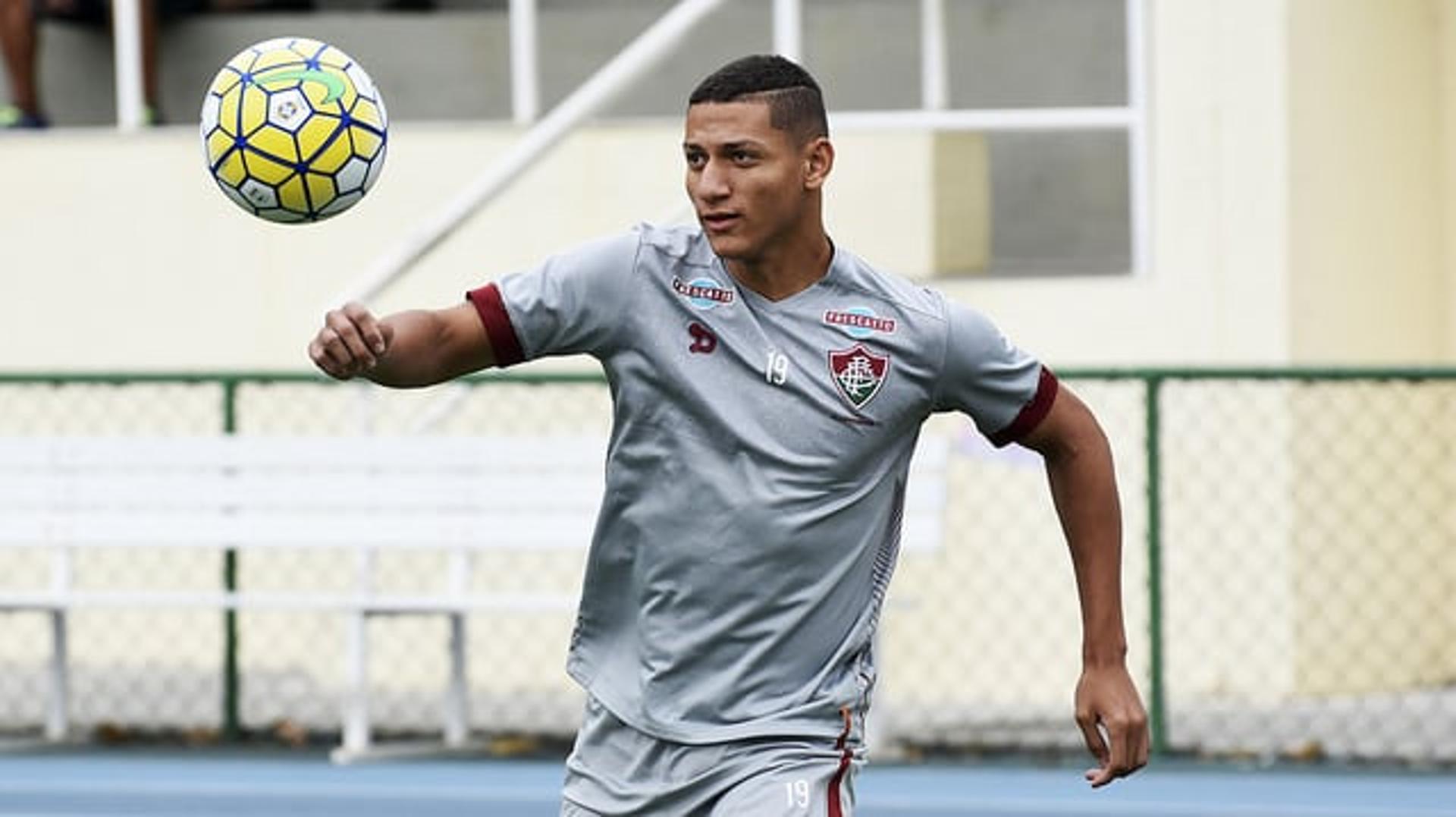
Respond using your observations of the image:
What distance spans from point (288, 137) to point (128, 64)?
777 centimetres

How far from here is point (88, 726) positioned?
1170 cm

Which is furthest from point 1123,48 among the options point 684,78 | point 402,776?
point 402,776

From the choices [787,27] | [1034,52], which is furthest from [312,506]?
[1034,52]

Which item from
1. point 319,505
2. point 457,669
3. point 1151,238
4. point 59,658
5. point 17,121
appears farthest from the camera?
point 17,121

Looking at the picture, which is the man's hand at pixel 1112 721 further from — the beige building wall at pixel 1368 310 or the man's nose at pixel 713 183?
the beige building wall at pixel 1368 310

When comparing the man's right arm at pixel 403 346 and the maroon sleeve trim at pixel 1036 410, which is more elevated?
the man's right arm at pixel 403 346

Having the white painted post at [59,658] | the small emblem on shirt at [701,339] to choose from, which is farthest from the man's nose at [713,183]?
the white painted post at [59,658]

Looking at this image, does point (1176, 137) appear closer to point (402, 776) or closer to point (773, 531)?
point (402, 776)

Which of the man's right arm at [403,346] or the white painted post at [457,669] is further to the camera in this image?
the white painted post at [457,669]

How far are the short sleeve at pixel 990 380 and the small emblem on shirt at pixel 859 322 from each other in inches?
4.7

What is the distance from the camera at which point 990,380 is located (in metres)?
5.46

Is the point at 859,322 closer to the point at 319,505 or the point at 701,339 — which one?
the point at 701,339

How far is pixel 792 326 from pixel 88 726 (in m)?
7.00

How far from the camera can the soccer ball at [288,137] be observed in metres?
5.43
